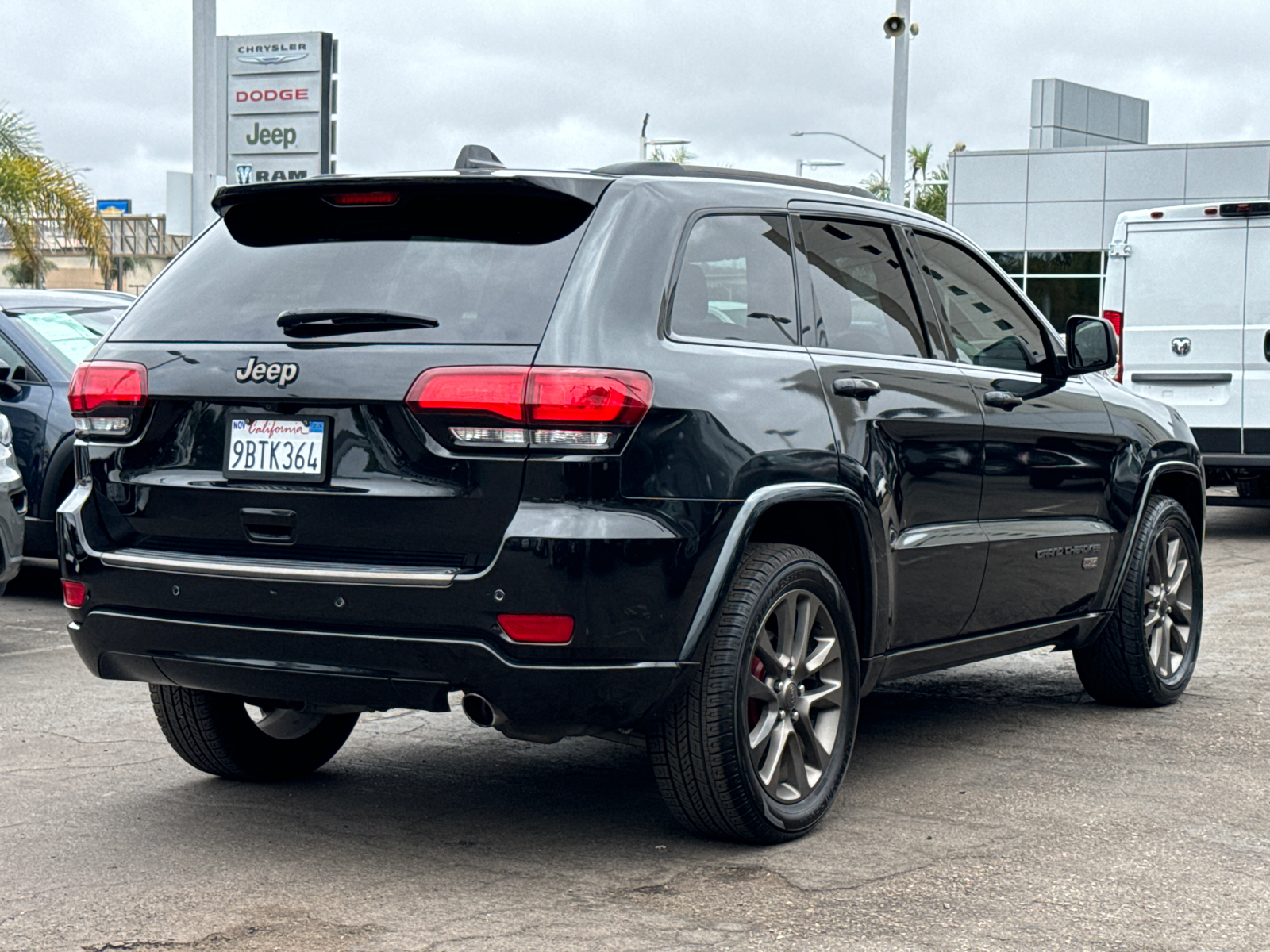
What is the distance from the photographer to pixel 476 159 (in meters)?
4.62

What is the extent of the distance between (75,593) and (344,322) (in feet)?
3.46

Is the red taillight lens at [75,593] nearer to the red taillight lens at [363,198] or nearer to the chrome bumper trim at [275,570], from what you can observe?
the chrome bumper trim at [275,570]

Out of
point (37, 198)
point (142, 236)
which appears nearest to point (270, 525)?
point (37, 198)

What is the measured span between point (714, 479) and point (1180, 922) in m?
1.46

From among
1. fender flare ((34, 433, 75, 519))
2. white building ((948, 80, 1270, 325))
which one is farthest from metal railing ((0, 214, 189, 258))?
fender flare ((34, 433, 75, 519))

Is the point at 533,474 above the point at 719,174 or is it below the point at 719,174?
below

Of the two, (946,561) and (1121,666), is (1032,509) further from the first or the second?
(1121,666)

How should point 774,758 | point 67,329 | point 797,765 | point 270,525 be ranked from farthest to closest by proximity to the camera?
point 67,329, point 797,765, point 774,758, point 270,525

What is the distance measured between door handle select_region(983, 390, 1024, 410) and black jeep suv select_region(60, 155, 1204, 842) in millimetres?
330

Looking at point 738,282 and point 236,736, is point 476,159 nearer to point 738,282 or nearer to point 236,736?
point 738,282

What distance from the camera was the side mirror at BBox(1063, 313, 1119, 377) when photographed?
598 centimetres

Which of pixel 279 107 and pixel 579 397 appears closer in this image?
pixel 579 397

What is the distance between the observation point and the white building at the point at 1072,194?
40.2 metres

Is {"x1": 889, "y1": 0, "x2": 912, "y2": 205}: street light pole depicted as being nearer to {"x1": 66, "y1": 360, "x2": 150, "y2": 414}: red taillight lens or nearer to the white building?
{"x1": 66, "y1": 360, "x2": 150, "y2": 414}: red taillight lens
